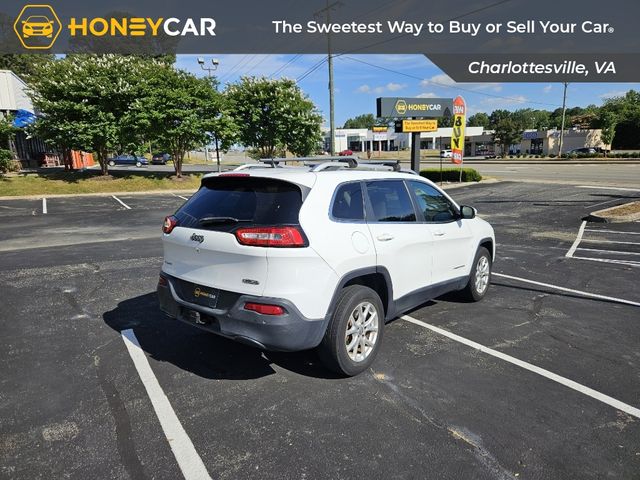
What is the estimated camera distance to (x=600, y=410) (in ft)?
10.7

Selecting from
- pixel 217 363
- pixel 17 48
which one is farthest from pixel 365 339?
pixel 17 48

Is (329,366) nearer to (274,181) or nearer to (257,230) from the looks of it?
(257,230)

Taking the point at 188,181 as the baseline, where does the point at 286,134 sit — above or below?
above

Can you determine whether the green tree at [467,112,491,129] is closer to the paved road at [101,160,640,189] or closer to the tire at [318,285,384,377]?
the paved road at [101,160,640,189]

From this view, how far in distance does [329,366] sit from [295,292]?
820 millimetres

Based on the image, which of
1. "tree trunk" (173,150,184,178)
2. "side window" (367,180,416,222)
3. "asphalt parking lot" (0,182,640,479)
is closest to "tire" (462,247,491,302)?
"asphalt parking lot" (0,182,640,479)

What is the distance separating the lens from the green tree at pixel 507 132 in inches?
2717

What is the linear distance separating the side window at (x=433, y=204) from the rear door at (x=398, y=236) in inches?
8.0

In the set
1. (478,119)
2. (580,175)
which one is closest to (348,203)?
(580,175)

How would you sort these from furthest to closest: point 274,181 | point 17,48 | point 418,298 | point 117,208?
1. point 17,48
2. point 117,208
3. point 418,298
4. point 274,181

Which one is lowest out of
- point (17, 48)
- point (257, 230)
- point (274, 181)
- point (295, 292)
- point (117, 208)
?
point (117, 208)

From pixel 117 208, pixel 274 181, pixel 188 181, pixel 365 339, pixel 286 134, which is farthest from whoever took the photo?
pixel 286 134

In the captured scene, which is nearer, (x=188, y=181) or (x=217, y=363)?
(x=217, y=363)

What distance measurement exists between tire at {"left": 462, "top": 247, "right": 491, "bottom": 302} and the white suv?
123 cm
